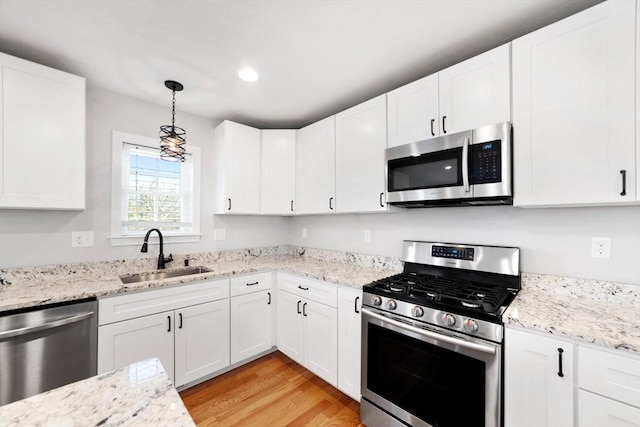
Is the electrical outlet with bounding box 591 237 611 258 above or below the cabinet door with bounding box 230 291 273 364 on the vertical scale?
above

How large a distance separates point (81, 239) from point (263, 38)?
6.85 feet

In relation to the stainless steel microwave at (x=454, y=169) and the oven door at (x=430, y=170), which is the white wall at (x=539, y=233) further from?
the oven door at (x=430, y=170)

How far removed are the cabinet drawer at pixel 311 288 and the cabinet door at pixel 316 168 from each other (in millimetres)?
684

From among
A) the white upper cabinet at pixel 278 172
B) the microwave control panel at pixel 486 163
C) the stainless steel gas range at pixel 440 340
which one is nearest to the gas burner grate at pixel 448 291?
the stainless steel gas range at pixel 440 340

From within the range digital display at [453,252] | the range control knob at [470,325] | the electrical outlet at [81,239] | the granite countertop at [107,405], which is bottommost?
the range control knob at [470,325]

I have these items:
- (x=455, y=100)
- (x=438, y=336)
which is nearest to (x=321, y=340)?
(x=438, y=336)

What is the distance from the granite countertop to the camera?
590 millimetres

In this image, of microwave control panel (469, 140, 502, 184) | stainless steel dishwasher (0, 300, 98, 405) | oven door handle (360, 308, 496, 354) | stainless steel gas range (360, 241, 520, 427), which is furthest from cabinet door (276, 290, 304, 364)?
microwave control panel (469, 140, 502, 184)

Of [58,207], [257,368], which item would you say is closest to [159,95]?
[58,207]

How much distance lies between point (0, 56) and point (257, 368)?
2.85m

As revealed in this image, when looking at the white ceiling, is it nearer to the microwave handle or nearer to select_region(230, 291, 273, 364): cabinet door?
the microwave handle

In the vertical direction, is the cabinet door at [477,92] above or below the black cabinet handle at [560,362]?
above

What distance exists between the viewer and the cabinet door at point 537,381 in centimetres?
115

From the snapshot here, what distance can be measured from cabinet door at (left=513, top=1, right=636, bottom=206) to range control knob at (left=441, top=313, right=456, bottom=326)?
2.46ft
